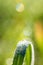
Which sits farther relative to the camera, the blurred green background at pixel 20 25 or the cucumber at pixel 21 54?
the blurred green background at pixel 20 25

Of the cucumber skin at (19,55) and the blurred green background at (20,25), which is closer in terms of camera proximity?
the cucumber skin at (19,55)

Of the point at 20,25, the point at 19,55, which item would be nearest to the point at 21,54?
the point at 19,55

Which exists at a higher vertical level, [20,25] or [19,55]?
[20,25]

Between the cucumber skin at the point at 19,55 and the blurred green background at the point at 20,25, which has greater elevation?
the blurred green background at the point at 20,25

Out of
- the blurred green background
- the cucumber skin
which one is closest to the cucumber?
the cucumber skin

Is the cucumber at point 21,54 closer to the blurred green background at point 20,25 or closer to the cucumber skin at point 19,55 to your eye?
the cucumber skin at point 19,55

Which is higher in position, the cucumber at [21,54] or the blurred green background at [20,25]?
the blurred green background at [20,25]

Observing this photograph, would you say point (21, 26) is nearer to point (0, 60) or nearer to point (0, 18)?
point (0, 18)

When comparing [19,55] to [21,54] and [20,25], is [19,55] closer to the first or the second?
[21,54]

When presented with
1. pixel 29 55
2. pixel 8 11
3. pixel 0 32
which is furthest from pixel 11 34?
pixel 29 55

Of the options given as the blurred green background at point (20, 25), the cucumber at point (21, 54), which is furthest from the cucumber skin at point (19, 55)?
the blurred green background at point (20, 25)

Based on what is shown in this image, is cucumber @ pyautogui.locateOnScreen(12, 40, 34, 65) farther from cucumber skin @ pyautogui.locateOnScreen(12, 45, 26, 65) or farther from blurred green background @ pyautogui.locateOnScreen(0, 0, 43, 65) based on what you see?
blurred green background @ pyautogui.locateOnScreen(0, 0, 43, 65)
